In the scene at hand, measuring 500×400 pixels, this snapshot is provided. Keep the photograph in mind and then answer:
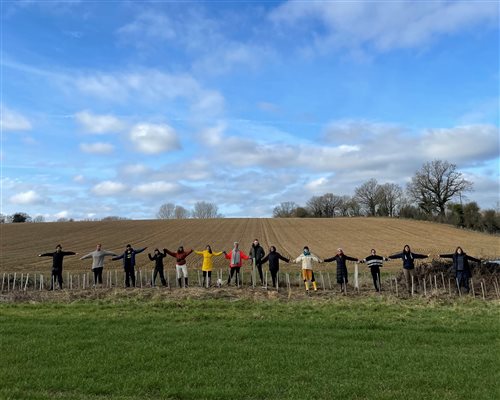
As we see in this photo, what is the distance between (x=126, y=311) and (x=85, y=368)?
6.22 meters

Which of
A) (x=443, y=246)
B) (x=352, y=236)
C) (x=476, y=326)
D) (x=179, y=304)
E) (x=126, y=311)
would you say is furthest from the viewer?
(x=352, y=236)

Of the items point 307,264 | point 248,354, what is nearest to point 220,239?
point 307,264

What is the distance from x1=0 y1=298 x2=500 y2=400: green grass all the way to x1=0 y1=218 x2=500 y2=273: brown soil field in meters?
18.9

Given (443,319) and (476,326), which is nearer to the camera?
(476,326)

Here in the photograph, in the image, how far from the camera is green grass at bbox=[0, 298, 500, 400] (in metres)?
6.45

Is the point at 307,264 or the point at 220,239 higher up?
the point at 220,239

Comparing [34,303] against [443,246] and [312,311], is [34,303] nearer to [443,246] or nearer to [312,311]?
[312,311]

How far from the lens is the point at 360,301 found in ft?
51.6

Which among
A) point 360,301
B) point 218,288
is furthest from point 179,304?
point 360,301

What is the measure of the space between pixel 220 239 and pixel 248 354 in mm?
44021

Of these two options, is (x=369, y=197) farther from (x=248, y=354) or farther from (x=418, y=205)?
(x=248, y=354)

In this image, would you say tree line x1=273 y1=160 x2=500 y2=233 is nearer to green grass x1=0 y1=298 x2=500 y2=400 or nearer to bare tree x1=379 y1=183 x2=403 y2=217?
bare tree x1=379 y1=183 x2=403 y2=217

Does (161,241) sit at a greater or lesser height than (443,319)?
greater

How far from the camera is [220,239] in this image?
52.1 metres
